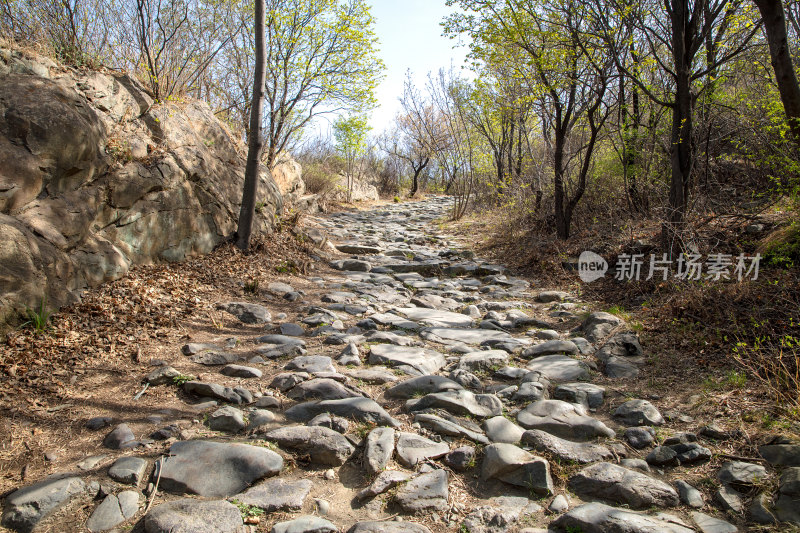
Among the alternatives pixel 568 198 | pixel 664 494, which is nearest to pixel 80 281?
pixel 664 494

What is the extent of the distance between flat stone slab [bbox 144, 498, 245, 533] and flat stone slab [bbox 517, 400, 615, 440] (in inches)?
Result: 77.6

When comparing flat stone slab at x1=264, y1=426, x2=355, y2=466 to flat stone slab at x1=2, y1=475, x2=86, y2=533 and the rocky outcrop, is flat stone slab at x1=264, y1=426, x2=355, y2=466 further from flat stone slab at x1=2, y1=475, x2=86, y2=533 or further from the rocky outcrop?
the rocky outcrop

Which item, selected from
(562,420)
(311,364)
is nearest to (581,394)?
(562,420)

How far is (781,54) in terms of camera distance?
4242 millimetres

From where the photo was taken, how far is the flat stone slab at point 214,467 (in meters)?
2.50

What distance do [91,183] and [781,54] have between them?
23.2 feet

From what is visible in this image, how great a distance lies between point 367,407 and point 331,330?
6.58ft

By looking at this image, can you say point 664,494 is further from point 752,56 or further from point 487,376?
point 752,56

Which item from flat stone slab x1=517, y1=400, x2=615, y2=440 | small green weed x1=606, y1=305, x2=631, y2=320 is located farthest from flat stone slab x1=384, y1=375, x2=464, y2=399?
small green weed x1=606, y1=305, x2=631, y2=320

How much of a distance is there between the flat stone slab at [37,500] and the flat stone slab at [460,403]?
6.75 feet

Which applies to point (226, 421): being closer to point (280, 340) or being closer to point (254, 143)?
point (280, 340)

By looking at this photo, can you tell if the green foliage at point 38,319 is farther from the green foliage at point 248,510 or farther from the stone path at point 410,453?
the green foliage at point 248,510

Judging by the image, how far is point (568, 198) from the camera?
9617 millimetres

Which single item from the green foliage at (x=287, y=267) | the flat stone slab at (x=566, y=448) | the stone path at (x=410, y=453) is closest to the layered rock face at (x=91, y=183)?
the green foliage at (x=287, y=267)
